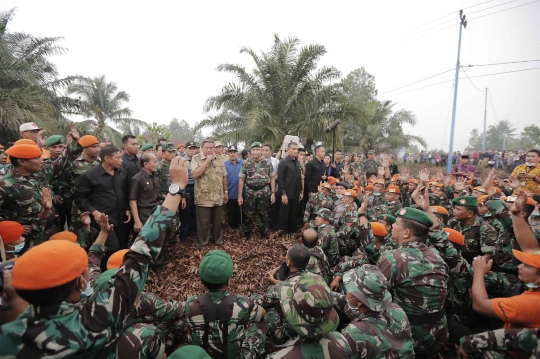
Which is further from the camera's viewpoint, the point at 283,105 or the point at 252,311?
the point at 283,105

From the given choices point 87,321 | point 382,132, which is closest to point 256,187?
point 87,321

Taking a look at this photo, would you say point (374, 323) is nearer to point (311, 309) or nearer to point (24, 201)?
point (311, 309)

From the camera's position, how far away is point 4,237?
2.53 meters

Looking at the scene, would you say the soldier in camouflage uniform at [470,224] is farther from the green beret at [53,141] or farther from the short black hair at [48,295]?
the green beret at [53,141]

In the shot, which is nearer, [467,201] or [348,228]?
[467,201]

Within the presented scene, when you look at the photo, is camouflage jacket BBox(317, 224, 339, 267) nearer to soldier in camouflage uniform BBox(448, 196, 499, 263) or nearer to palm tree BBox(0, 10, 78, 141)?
soldier in camouflage uniform BBox(448, 196, 499, 263)

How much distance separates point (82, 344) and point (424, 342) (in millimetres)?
2832

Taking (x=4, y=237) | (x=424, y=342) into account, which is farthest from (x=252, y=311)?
(x=4, y=237)

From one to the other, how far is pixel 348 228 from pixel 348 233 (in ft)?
0.29

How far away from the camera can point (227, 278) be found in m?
2.23

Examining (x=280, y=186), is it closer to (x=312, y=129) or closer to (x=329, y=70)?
(x=312, y=129)

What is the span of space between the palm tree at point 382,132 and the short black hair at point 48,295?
21.5 meters

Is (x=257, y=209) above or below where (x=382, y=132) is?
below

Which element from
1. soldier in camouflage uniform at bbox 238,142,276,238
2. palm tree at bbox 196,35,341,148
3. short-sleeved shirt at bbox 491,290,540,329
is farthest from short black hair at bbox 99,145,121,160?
palm tree at bbox 196,35,341,148
